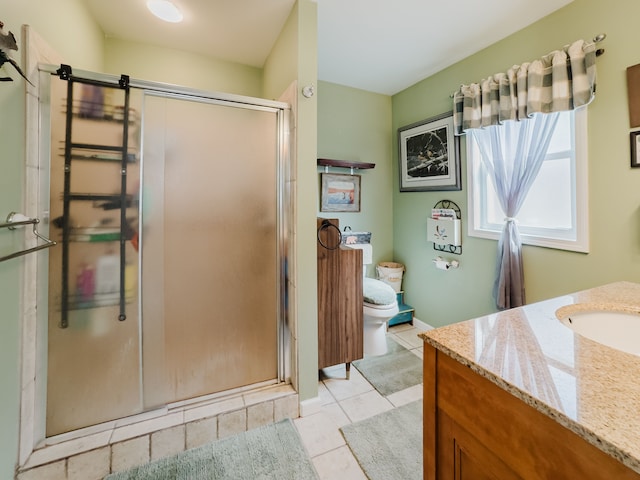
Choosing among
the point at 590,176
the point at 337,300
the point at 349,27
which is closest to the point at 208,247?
the point at 337,300

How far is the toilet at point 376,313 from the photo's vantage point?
213cm

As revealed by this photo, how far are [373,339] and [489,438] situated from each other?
1.68 m

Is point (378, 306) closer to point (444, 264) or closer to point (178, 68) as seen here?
point (444, 264)

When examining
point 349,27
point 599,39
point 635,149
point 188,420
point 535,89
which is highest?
point 349,27

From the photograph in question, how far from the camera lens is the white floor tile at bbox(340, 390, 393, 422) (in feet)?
5.60

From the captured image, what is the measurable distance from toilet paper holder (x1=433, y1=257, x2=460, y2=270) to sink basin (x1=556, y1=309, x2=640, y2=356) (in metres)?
1.39

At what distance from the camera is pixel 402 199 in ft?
9.91

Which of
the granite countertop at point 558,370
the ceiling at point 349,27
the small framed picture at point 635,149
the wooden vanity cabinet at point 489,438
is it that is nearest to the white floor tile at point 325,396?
the wooden vanity cabinet at point 489,438

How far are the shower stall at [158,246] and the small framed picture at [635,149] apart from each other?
1857mm

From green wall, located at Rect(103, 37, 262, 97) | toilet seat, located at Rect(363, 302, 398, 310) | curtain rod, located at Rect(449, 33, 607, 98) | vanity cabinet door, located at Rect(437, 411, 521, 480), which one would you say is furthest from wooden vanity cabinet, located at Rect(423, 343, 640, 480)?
green wall, located at Rect(103, 37, 262, 97)

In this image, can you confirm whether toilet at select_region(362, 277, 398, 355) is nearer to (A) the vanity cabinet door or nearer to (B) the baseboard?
(B) the baseboard

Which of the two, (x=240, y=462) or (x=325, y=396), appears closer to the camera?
(x=240, y=462)

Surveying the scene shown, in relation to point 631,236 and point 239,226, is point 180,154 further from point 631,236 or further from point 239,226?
point 631,236

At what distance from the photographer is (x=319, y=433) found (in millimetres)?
1564
